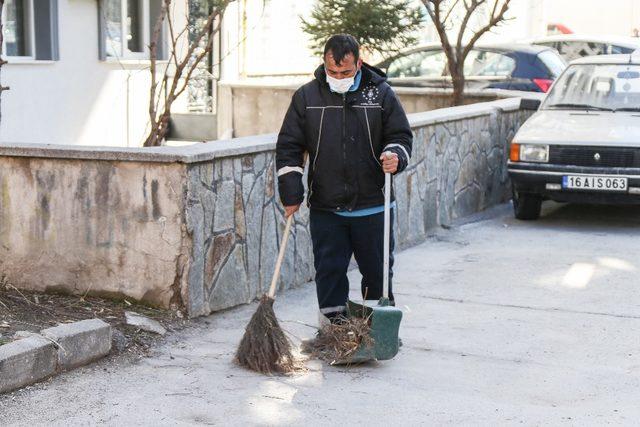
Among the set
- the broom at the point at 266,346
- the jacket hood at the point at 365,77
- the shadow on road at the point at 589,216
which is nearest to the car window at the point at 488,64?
the shadow on road at the point at 589,216

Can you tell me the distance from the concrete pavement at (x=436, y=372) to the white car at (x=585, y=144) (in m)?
1.77

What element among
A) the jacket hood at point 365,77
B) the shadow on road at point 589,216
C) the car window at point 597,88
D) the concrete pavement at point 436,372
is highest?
the jacket hood at point 365,77

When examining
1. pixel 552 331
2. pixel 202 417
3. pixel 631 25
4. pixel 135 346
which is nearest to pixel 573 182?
pixel 552 331

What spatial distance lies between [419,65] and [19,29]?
5.75 metres

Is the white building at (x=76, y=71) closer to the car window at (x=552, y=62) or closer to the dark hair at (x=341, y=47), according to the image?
the car window at (x=552, y=62)

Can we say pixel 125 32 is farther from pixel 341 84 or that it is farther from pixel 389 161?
pixel 389 161

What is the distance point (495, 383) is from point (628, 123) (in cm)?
573

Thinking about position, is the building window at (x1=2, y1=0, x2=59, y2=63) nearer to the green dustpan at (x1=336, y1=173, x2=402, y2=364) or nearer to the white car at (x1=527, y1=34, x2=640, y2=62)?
the white car at (x1=527, y1=34, x2=640, y2=62)

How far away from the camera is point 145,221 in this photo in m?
7.00

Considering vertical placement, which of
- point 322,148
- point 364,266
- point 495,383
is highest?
point 322,148

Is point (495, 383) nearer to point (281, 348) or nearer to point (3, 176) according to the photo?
point (281, 348)

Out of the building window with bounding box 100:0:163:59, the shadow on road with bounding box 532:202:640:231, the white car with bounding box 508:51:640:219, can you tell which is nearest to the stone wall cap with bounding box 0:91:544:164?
the white car with bounding box 508:51:640:219

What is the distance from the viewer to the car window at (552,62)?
51.9 ft

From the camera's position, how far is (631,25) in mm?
39375
